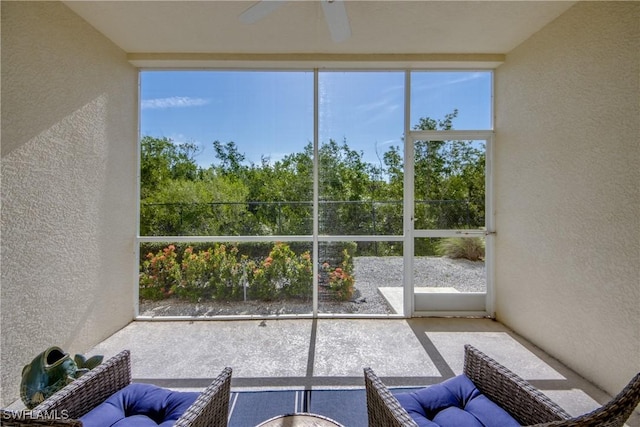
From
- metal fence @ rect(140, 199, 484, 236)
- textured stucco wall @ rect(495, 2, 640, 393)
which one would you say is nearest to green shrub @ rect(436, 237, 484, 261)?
metal fence @ rect(140, 199, 484, 236)

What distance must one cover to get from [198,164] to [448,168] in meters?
2.91

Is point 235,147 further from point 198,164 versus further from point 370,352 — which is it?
point 370,352

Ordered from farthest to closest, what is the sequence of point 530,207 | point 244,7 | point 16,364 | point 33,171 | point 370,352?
1. point 530,207
2. point 370,352
3. point 244,7
4. point 33,171
5. point 16,364

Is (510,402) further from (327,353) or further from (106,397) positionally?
(106,397)

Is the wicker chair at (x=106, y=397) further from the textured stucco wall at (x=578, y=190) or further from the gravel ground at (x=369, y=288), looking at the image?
the textured stucco wall at (x=578, y=190)

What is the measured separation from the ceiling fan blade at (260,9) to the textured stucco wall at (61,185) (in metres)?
1.60

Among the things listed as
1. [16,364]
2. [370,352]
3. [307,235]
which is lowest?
[370,352]

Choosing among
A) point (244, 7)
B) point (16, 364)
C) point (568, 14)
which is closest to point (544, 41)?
point (568, 14)

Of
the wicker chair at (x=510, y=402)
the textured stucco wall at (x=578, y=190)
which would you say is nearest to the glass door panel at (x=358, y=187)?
the textured stucco wall at (x=578, y=190)

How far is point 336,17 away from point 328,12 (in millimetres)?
81

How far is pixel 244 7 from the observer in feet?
7.98

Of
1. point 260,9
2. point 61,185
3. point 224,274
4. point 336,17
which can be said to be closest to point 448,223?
point 336,17

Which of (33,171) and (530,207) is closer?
(33,171)

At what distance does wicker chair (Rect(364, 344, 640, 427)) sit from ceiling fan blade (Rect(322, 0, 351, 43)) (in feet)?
6.87
